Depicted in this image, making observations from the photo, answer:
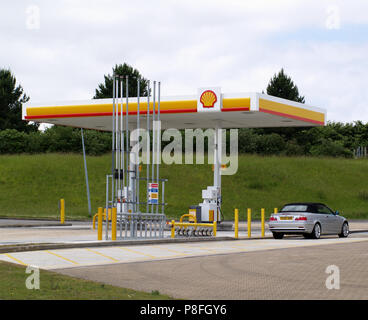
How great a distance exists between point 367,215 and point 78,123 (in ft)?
Answer: 71.4

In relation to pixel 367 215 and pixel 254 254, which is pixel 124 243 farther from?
pixel 367 215

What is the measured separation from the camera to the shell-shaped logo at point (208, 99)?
29.4m

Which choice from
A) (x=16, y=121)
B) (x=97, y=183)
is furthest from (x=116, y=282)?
(x=16, y=121)

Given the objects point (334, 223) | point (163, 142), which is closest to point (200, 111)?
point (334, 223)

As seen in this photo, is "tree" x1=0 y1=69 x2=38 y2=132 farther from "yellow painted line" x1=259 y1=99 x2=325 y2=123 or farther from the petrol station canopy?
"yellow painted line" x1=259 y1=99 x2=325 y2=123

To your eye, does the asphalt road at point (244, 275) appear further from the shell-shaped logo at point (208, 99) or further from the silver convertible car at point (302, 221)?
the shell-shaped logo at point (208, 99)

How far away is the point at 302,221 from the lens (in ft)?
81.6

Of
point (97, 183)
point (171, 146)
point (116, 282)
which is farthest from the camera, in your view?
point (171, 146)

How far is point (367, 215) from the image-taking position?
47.2 meters

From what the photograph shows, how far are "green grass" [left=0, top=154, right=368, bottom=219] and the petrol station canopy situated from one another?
11196mm

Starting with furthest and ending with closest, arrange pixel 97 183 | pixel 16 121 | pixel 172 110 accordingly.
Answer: pixel 16 121
pixel 97 183
pixel 172 110

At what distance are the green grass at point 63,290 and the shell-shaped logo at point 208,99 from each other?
18.3 m

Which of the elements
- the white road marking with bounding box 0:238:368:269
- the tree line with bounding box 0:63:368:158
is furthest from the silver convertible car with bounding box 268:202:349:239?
the tree line with bounding box 0:63:368:158

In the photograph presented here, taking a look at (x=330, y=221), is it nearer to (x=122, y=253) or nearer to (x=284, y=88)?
(x=122, y=253)
